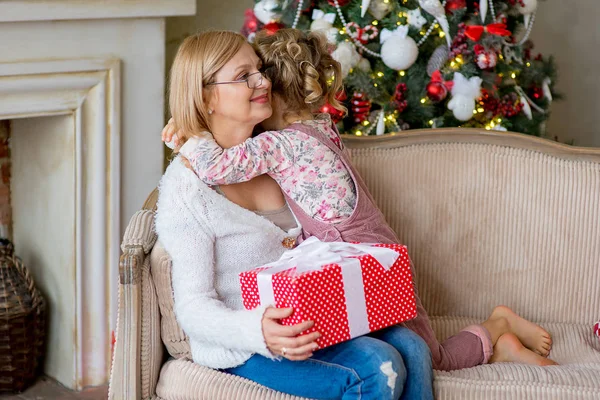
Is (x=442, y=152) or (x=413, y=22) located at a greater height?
(x=413, y=22)

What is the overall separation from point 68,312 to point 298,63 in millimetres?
1356

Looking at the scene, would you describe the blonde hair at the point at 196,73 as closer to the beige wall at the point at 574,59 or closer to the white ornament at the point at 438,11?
the white ornament at the point at 438,11

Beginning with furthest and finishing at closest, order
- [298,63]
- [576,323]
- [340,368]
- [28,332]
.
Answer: [28,332] → [576,323] → [298,63] → [340,368]

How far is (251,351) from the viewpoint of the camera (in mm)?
1701

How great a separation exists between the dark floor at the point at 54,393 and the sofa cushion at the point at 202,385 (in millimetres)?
1032

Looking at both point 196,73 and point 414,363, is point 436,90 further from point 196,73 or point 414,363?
point 414,363

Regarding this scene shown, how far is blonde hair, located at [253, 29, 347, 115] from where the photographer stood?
6.53 ft

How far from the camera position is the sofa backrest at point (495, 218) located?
229cm

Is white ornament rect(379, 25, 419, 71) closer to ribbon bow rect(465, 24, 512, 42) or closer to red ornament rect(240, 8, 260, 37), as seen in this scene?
ribbon bow rect(465, 24, 512, 42)

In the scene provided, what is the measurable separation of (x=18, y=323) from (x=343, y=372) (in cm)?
143

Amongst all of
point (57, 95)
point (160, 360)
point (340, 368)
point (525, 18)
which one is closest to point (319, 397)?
point (340, 368)

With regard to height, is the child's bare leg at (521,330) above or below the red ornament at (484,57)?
below

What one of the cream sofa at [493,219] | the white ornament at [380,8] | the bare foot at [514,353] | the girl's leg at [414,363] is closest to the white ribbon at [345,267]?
the girl's leg at [414,363]

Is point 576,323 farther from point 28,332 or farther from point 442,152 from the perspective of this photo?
point 28,332
